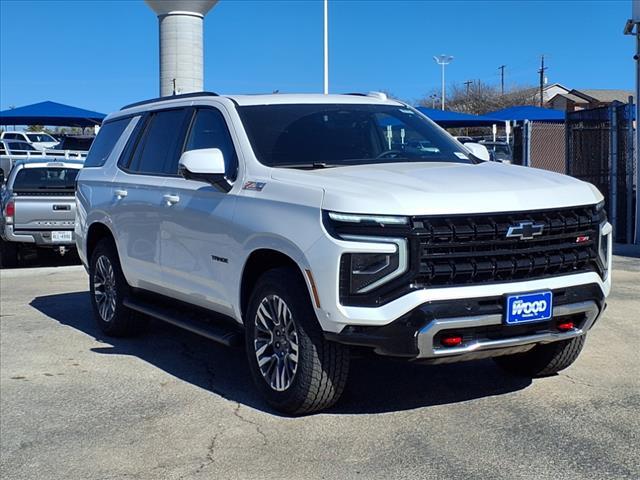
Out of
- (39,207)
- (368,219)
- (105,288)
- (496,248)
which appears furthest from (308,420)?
(39,207)

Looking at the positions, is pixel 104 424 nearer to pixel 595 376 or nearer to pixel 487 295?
pixel 487 295

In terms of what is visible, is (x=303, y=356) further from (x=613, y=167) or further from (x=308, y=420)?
(x=613, y=167)

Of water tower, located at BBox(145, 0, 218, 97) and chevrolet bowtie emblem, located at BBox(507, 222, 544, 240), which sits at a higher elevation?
water tower, located at BBox(145, 0, 218, 97)

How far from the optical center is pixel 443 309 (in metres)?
4.50

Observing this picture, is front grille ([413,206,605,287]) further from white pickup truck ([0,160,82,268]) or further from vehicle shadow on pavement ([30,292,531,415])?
white pickup truck ([0,160,82,268])

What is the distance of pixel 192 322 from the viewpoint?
6172 millimetres

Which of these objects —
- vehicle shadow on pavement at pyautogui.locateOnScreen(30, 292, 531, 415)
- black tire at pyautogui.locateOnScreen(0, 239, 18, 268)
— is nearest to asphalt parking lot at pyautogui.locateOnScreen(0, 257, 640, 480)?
vehicle shadow on pavement at pyautogui.locateOnScreen(30, 292, 531, 415)

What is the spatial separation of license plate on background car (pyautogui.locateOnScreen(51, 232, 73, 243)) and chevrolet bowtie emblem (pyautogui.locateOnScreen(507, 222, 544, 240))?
9.40 meters

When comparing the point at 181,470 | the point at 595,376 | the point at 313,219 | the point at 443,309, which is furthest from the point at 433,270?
the point at 595,376

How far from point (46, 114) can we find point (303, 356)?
2446 centimetres

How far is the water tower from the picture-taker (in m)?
32.2

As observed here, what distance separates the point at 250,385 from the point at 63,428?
136 centimetres

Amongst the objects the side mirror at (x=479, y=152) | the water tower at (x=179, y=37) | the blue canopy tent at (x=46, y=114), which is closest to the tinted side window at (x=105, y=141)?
the side mirror at (x=479, y=152)

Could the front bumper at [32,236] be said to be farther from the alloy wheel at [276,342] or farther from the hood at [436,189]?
the hood at [436,189]
